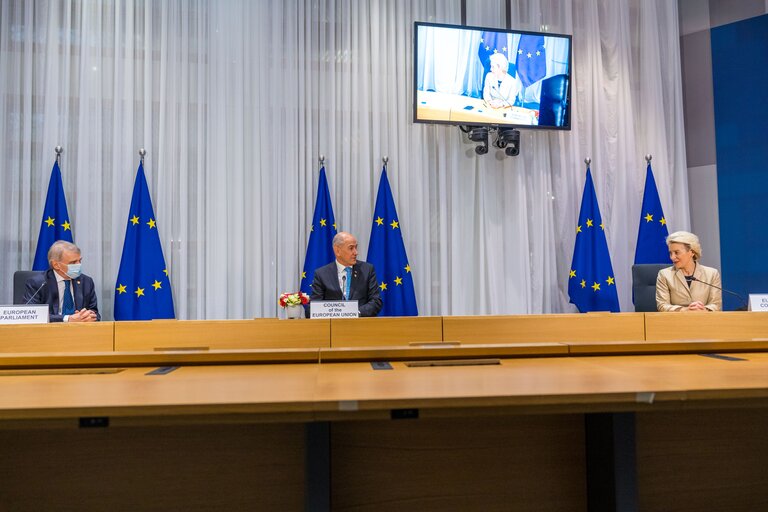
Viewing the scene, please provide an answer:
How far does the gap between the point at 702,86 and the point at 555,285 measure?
2415 mm

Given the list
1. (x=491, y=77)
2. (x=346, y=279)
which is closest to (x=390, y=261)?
(x=346, y=279)

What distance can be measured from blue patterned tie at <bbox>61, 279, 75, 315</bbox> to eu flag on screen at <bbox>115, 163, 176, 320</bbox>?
27.9 inches

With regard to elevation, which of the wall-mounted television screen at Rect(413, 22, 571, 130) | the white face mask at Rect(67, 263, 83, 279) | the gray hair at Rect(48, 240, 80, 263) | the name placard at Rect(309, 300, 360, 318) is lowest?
the name placard at Rect(309, 300, 360, 318)

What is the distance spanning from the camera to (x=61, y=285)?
13.5ft

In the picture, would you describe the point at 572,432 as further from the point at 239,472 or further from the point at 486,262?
the point at 486,262

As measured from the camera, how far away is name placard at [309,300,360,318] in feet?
10.8

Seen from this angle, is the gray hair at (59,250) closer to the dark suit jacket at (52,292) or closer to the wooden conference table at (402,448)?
the dark suit jacket at (52,292)

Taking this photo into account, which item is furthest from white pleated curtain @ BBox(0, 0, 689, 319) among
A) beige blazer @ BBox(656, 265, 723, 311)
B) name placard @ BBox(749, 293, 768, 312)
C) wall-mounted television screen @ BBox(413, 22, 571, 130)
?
name placard @ BBox(749, 293, 768, 312)

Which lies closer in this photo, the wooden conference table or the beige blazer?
the wooden conference table

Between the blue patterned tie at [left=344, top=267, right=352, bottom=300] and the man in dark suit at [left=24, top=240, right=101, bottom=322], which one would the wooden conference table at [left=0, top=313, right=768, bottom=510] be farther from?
the blue patterned tie at [left=344, top=267, right=352, bottom=300]

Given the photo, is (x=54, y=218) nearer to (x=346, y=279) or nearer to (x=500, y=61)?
(x=346, y=279)

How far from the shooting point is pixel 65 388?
58.1 inches

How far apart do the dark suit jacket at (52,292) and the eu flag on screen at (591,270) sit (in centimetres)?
391

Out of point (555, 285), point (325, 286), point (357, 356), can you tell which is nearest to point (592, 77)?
point (555, 285)
